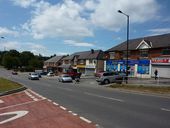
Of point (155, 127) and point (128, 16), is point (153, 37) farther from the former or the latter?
point (155, 127)

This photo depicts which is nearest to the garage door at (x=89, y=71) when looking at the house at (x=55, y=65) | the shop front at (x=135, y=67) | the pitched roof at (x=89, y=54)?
the pitched roof at (x=89, y=54)

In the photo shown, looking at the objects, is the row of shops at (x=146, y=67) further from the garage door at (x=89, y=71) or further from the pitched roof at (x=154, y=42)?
the garage door at (x=89, y=71)

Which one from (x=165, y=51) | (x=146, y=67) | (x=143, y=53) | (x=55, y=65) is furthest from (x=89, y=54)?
(x=165, y=51)

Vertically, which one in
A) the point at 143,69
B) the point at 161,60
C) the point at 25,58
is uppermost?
the point at 25,58

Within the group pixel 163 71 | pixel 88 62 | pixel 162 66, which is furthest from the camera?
pixel 88 62

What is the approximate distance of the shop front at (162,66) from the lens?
55.4 m

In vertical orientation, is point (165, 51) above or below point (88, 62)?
above

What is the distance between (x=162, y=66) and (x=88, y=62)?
41843 mm

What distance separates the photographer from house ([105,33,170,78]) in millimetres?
57197

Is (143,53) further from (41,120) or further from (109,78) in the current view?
(41,120)

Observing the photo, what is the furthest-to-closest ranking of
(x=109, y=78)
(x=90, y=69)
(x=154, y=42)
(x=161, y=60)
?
(x=90, y=69)
(x=154, y=42)
(x=161, y=60)
(x=109, y=78)

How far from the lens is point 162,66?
56906mm

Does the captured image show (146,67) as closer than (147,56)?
Yes

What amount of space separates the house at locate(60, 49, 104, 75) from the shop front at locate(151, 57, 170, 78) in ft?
107
